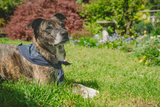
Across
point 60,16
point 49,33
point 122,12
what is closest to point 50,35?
point 49,33

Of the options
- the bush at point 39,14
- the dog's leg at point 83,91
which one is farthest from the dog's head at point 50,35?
the bush at point 39,14

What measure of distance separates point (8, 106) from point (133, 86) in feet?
6.93

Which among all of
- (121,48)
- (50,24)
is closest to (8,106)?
(50,24)

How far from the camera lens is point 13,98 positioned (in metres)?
1.87

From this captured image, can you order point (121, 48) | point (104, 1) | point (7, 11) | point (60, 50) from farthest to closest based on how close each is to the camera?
point (7, 11)
point (104, 1)
point (121, 48)
point (60, 50)

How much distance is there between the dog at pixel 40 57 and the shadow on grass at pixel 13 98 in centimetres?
25

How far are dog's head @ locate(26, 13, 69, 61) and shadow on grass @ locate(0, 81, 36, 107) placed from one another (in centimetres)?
78

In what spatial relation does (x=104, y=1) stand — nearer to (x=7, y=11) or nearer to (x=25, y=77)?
(x=7, y=11)

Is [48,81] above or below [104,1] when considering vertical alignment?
below

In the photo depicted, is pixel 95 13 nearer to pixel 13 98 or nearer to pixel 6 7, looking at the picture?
pixel 6 7

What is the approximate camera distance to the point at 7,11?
11711 millimetres

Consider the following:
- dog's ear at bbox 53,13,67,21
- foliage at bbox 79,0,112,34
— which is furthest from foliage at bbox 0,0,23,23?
dog's ear at bbox 53,13,67,21

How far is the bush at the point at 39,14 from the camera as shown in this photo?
358 inches

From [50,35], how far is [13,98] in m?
1.04
